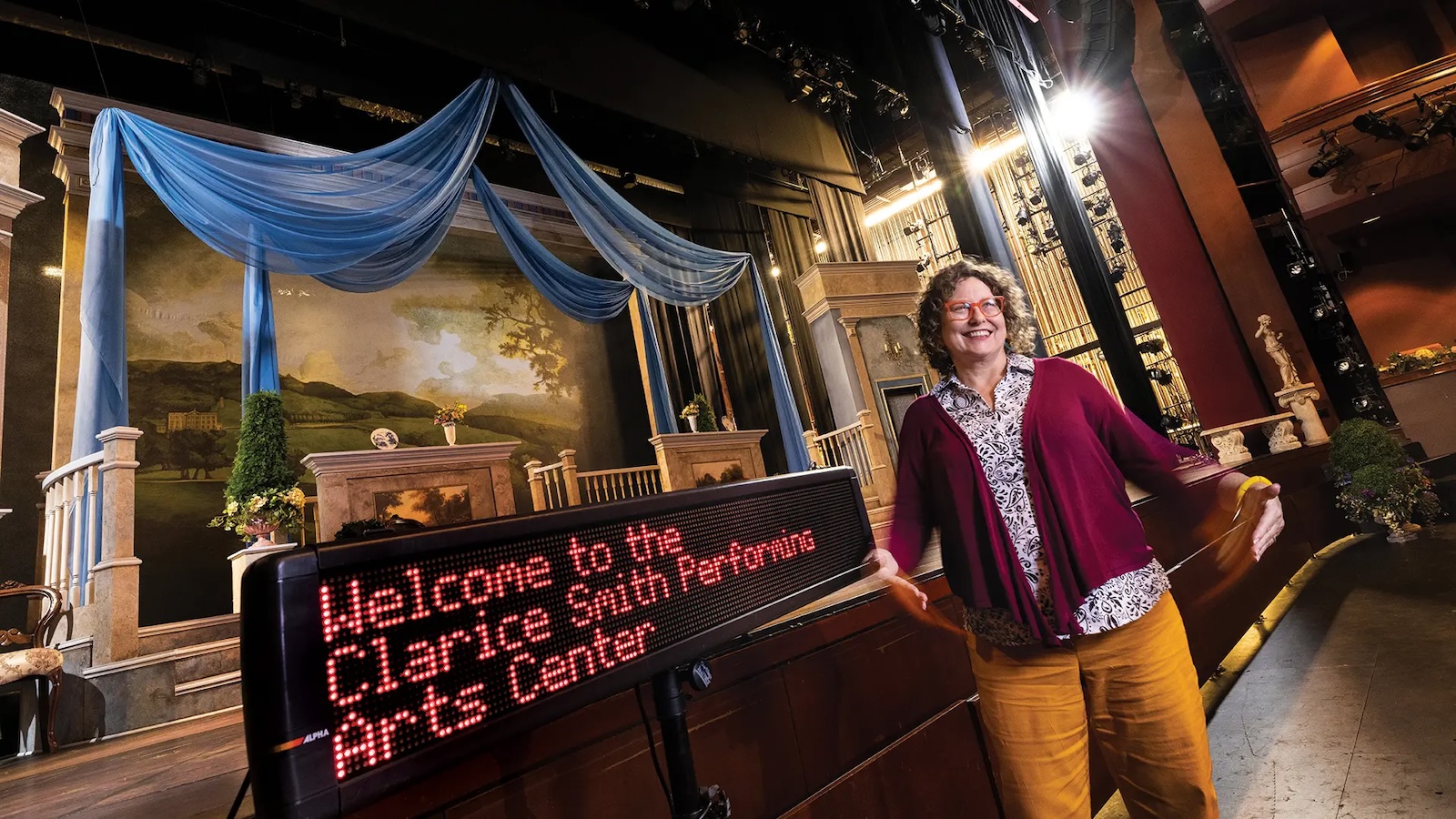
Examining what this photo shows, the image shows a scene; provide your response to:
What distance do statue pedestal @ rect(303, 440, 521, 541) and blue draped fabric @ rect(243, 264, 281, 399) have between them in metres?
0.78

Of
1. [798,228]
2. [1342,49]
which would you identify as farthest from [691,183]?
[1342,49]

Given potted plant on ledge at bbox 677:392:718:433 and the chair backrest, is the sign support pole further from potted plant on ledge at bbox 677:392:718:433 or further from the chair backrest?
potted plant on ledge at bbox 677:392:718:433

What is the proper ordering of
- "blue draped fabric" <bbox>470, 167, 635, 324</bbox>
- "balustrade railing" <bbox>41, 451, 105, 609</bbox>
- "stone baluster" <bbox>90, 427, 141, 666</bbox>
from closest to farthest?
"stone baluster" <bbox>90, 427, 141, 666</bbox>, "balustrade railing" <bbox>41, 451, 105, 609</bbox>, "blue draped fabric" <bbox>470, 167, 635, 324</bbox>

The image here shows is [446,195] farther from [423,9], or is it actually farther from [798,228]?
[798,228]

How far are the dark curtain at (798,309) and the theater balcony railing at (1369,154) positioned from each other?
258 inches

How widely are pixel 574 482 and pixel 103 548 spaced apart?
418cm

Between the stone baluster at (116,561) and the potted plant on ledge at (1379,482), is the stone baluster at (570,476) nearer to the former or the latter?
the stone baluster at (116,561)

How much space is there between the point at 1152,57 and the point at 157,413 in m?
13.4

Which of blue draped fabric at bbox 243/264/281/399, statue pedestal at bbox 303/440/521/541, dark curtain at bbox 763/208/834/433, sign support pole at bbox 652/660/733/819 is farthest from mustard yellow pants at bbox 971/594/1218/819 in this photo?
dark curtain at bbox 763/208/834/433

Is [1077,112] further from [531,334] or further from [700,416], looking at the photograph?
[531,334]

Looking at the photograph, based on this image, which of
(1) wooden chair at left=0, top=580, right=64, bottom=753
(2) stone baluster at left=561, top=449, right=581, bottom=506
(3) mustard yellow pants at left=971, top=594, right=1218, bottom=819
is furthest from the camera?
(2) stone baluster at left=561, top=449, right=581, bottom=506

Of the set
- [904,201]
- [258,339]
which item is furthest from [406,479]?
[904,201]

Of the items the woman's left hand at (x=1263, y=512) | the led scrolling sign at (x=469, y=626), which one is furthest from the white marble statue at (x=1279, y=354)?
the led scrolling sign at (x=469, y=626)

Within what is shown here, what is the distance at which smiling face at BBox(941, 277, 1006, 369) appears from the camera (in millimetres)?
1306
